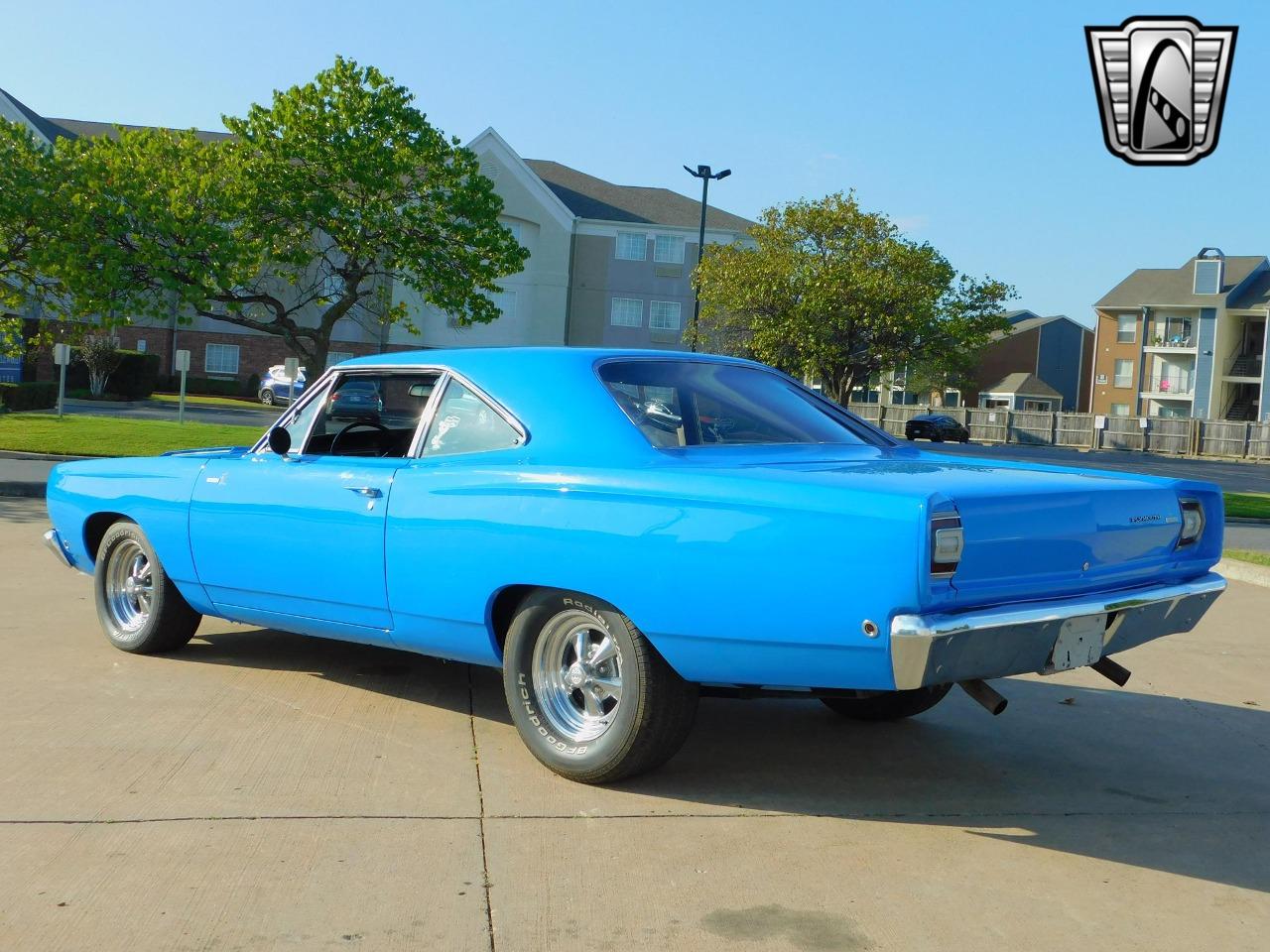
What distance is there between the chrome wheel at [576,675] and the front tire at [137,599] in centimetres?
252

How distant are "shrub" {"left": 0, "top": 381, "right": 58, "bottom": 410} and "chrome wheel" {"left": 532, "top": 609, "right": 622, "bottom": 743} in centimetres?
3188

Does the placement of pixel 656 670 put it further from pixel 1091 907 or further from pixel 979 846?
pixel 1091 907

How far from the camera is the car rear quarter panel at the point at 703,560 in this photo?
3969 mm

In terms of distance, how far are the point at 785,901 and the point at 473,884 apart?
2.85 ft

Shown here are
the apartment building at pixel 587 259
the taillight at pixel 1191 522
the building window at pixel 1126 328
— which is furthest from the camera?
the building window at pixel 1126 328

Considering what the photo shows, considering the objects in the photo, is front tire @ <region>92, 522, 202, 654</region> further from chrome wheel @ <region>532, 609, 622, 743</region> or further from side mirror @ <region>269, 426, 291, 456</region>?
chrome wheel @ <region>532, 609, 622, 743</region>

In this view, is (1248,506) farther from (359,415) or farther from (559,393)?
(559,393)

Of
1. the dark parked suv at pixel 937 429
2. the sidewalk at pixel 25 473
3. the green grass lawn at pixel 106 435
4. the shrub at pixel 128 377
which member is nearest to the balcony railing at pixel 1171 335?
the dark parked suv at pixel 937 429

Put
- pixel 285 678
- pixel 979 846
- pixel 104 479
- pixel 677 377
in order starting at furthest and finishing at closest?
pixel 104 479
pixel 285 678
pixel 677 377
pixel 979 846

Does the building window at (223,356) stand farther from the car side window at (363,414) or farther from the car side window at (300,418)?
the car side window at (363,414)

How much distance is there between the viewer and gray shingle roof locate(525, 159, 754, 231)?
6222cm

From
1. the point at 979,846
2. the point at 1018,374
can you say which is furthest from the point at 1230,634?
the point at 1018,374

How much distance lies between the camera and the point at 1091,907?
374 cm

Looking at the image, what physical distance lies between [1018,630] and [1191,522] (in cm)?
118
